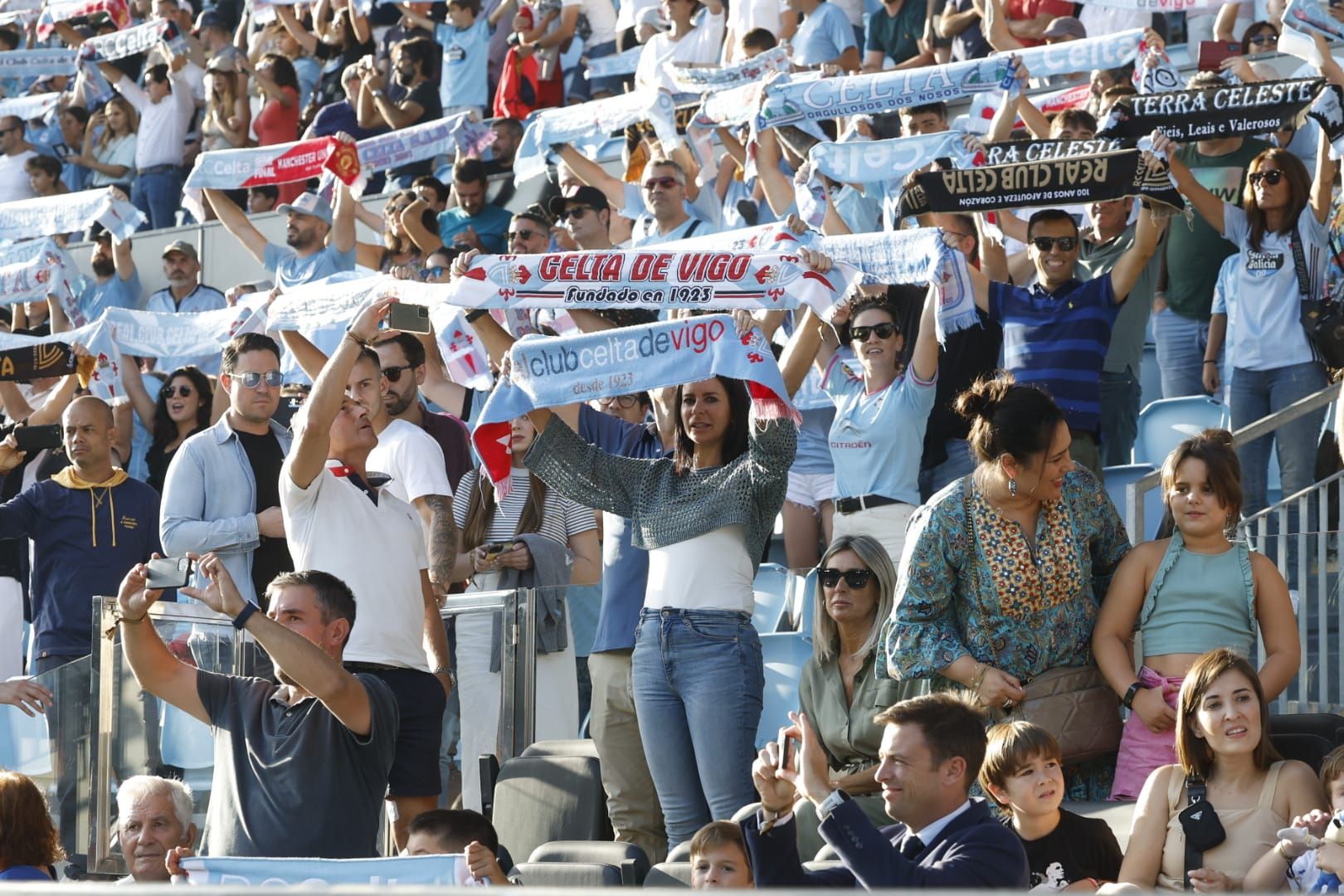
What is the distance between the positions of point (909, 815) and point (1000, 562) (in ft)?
4.04

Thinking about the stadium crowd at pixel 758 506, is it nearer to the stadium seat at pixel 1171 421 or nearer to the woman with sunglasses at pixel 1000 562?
the woman with sunglasses at pixel 1000 562

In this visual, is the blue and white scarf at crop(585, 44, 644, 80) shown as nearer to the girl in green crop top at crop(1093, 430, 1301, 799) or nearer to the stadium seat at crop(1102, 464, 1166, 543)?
the stadium seat at crop(1102, 464, 1166, 543)

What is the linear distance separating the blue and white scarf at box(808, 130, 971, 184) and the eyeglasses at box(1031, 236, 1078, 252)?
1292mm

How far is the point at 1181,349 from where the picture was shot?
8.75m

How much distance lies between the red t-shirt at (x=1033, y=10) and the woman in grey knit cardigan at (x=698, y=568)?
18.7ft

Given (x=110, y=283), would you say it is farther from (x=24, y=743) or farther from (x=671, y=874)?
(x=671, y=874)

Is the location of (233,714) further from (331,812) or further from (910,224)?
(910,224)

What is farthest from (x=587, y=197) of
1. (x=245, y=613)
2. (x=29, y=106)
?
(x=29, y=106)

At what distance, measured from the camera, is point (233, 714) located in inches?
206

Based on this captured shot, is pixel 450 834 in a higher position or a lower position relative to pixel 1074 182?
lower

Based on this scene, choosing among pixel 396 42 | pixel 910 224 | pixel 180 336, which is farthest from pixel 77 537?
pixel 396 42

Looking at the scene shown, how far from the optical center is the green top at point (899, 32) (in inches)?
476

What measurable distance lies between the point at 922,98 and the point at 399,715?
14.3 ft

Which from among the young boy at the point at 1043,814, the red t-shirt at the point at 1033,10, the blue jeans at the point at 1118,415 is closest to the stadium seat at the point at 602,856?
the young boy at the point at 1043,814
